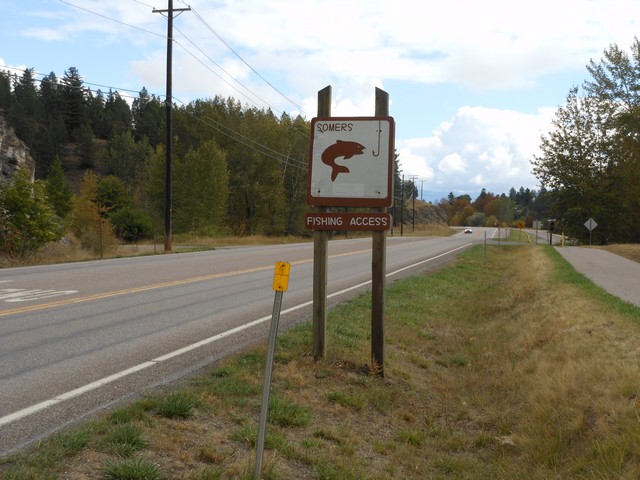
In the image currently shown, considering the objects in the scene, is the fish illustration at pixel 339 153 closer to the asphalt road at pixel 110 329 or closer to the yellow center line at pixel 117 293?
the asphalt road at pixel 110 329

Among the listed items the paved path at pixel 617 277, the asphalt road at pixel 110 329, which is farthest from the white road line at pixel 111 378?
the paved path at pixel 617 277

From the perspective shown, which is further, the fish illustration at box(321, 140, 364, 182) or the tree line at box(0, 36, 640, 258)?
the tree line at box(0, 36, 640, 258)

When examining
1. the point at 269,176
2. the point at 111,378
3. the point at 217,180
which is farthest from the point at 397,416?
the point at 269,176

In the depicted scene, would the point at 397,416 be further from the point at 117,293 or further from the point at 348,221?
the point at 117,293

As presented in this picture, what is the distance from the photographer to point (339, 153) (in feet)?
22.3

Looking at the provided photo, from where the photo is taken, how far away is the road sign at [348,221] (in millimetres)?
6594

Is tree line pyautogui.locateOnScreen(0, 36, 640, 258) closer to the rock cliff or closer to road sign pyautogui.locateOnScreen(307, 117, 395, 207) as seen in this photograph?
the rock cliff

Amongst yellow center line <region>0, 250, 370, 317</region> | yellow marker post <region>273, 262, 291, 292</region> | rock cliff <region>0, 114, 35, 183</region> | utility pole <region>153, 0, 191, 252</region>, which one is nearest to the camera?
yellow marker post <region>273, 262, 291, 292</region>

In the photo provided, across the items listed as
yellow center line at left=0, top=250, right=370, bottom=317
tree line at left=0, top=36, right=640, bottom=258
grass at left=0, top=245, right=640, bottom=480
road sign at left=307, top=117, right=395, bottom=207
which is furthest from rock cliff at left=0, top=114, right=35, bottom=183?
road sign at left=307, top=117, right=395, bottom=207

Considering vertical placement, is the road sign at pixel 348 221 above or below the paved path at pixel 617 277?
above

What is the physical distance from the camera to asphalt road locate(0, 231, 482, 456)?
535cm

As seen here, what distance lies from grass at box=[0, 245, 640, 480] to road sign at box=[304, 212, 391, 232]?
155 cm

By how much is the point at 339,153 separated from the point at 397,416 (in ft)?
9.27

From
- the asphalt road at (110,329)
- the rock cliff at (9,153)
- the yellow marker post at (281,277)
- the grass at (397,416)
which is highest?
the rock cliff at (9,153)
